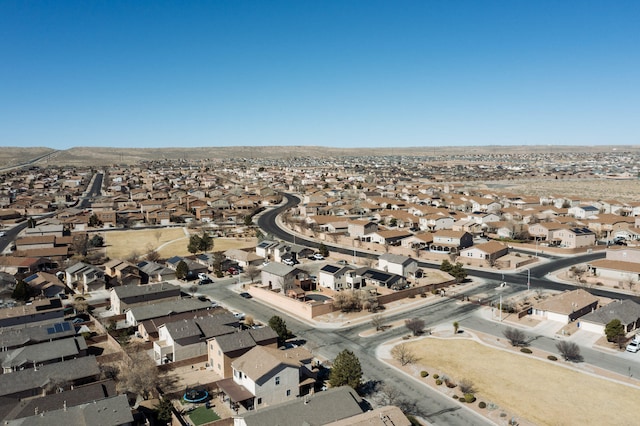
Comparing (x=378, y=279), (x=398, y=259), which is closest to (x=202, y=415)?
(x=378, y=279)

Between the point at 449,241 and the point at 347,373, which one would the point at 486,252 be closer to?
the point at 449,241

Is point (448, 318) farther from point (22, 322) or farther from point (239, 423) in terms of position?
point (22, 322)

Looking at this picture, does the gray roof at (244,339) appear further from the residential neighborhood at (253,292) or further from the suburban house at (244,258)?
the suburban house at (244,258)

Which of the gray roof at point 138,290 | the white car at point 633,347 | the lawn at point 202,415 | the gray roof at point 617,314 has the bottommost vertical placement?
the lawn at point 202,415

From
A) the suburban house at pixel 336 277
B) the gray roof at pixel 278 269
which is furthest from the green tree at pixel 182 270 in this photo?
the suburban house at pixel 336 277

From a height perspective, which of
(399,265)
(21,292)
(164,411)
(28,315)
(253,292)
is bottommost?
(253,292)

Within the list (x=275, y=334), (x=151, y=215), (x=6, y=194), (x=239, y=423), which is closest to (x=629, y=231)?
(x=275, y=334)

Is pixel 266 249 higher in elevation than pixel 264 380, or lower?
higher
